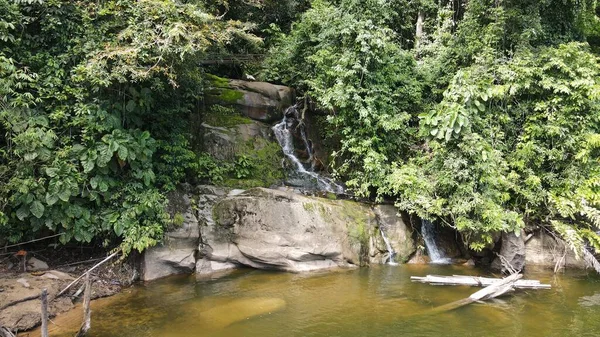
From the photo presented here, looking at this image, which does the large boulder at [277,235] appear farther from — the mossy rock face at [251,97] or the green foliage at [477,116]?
the mossy rock face at [251,97]

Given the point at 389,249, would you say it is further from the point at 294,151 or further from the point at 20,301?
the point at 20,301

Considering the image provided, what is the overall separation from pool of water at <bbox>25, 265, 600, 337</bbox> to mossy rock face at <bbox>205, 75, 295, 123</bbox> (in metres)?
6.34

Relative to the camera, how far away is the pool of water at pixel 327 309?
22.8 feet

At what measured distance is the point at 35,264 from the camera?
335 inches

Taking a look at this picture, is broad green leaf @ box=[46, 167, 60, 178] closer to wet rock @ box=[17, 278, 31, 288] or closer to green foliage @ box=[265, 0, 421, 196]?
wet rock @ box=[17, 278, 31, 288]

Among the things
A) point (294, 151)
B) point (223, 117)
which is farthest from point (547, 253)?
point (223, 117)

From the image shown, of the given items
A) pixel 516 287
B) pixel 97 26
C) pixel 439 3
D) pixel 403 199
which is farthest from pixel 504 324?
pixel 439 3

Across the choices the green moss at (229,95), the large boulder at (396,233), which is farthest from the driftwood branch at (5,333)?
the green moss at (229,95)

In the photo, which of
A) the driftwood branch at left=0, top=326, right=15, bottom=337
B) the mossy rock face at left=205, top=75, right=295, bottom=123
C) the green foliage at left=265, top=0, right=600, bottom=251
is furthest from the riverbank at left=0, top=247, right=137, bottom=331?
the green foliage at left=265, top=0, right=600, bottom=251

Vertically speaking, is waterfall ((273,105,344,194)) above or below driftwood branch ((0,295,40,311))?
above

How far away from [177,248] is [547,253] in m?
10.3

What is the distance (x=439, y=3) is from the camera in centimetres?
1677

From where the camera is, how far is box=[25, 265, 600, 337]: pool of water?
274 inches

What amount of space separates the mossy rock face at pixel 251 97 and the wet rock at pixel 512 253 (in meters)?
8.57
